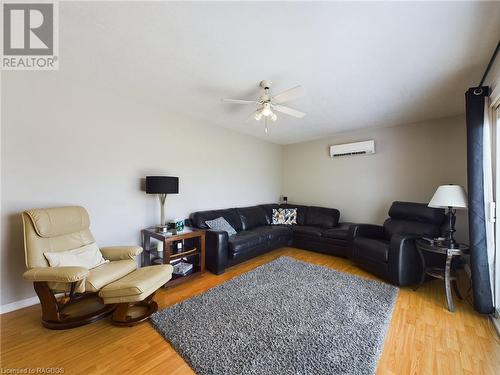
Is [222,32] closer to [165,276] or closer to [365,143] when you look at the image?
[165,276]

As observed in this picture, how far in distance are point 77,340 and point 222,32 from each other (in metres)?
2.79

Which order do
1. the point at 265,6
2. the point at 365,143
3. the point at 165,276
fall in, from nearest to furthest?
the point at 265,6
the point at 165,276
the point at 365,143

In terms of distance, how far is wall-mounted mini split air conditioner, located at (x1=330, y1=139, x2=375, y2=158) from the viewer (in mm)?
4059

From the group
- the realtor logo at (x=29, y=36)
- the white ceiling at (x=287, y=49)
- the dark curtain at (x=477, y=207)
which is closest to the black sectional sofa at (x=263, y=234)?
the dark curtain at (x=477, y=207)

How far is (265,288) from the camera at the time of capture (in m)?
2.53

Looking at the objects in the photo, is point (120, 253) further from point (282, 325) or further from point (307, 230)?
point (307, 230)

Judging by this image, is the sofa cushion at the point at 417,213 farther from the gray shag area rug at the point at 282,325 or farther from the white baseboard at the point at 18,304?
the white baseboard at the point at 18,304

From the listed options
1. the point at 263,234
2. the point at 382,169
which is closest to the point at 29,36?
the point at 263,234

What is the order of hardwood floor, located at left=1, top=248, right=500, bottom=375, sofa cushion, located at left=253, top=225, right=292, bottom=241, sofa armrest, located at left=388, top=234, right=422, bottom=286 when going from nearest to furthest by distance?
hardwood floor, located at left=1, top=248, right=500, bottom=375 < sofa armrest, located at left=388, top=234, right=422, bottom=286 < sofa cushion, located at left=253, top=225, right=292, bottom=241

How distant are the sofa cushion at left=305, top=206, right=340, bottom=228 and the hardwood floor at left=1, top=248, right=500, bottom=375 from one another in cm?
214

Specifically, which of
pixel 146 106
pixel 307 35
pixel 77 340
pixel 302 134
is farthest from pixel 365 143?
pixel 77 340

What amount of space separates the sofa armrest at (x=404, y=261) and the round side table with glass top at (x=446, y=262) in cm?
5

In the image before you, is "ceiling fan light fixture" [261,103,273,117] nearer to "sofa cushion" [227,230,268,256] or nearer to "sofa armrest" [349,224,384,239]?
"sofa cushion" [227,230,268,256]

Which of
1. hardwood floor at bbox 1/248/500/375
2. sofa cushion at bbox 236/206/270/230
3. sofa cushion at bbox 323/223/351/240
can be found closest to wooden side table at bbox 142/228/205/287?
hardwood floor at bbox 1/248/500/375
